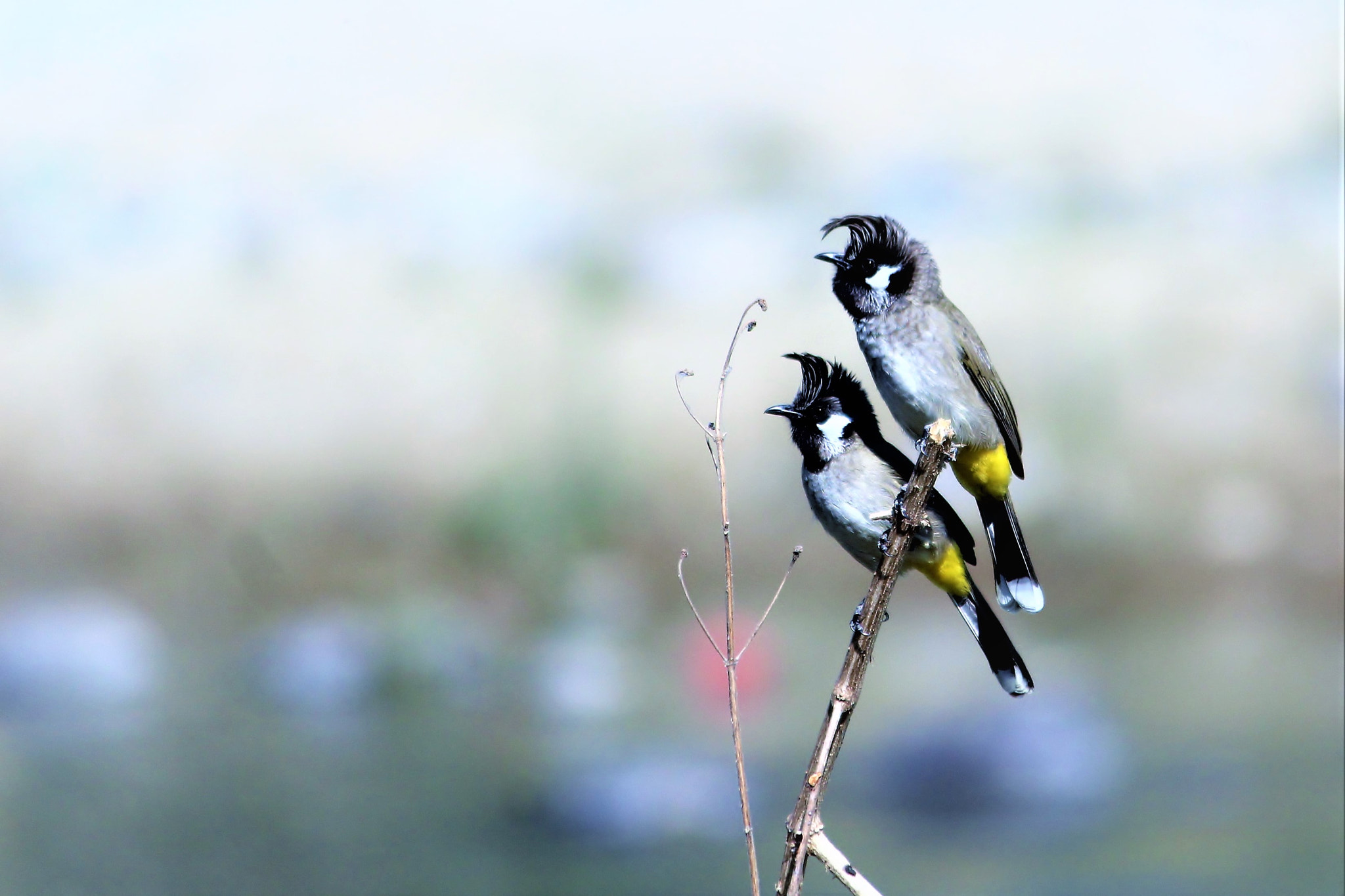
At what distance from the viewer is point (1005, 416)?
1512 millimetres

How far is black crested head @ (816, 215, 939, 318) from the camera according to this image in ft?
4.66

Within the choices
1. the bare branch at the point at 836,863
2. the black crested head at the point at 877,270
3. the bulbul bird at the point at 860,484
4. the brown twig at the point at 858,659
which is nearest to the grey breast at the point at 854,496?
the bulbul bird at the point at 860,484

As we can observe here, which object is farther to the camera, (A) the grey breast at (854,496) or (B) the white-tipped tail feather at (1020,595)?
(A) the grey breast at (854,496)

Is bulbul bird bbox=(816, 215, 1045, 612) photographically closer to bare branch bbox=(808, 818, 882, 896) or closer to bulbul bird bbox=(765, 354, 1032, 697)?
bulbul bird bbox=(765, 354, 1032, 697)

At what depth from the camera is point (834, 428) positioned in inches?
61.5

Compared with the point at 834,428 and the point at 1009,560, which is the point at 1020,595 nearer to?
the point at 1009,560

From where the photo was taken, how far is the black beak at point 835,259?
55.4 inches

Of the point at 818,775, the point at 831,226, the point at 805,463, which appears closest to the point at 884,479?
the point at 805,463

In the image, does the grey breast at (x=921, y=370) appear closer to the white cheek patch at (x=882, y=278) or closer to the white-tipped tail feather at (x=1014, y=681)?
the white cheek patch at (x=882, y=278)

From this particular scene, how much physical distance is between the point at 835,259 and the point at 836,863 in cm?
78

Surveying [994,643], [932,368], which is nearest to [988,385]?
[932,368]

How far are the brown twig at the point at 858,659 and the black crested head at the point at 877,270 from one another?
34 cm

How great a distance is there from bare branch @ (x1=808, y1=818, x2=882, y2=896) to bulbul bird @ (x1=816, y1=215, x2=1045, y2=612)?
0.52 m

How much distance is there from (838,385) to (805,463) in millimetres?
134
